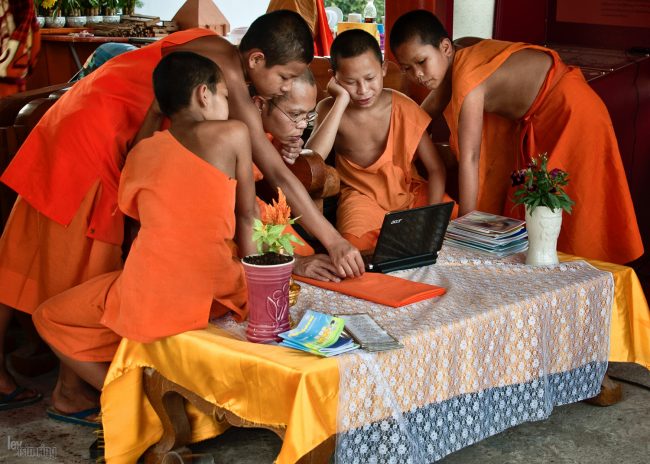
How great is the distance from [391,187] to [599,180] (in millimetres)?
789

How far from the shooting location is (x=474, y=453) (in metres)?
2.60

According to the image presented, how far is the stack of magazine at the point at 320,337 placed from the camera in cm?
210

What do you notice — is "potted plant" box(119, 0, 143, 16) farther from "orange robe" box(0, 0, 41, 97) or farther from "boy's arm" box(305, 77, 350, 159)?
"boy's arm" box(305, 77, 350, 159)

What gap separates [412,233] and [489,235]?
1.03ft

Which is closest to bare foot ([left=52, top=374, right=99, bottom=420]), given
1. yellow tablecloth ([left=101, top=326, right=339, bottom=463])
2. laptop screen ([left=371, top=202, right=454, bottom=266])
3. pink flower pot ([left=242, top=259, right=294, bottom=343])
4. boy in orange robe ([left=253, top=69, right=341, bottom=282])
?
yellow tablecloth ([left=101, top=326, right=339, bottom=463])

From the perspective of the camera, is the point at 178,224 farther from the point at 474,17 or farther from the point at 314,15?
the point at 314,15

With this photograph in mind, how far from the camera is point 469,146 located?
3.34 meters

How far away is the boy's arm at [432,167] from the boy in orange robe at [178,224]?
45.8 inches

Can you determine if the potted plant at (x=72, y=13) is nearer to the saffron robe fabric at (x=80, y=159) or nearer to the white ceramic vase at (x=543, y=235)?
the saffron robe fabric at (x=80, y=159)

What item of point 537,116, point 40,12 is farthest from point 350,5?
point 537,116

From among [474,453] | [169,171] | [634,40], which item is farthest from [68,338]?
[634,40]

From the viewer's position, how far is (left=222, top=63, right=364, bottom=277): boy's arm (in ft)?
8.83

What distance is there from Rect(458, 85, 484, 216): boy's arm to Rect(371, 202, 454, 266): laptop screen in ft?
1.55

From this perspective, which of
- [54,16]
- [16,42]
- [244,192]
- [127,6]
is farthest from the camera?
[127,6]
